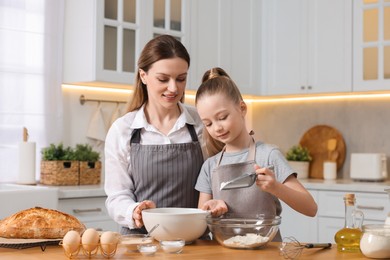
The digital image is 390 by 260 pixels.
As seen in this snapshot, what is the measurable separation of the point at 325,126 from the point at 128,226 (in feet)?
9.90

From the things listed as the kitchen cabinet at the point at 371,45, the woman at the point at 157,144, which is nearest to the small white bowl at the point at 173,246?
the woman at the point at 157,144

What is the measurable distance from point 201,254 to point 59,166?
7.61 ft

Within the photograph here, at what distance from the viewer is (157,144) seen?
8.43 ft

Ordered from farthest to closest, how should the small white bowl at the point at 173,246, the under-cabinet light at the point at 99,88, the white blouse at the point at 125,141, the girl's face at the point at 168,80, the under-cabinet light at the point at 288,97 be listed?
the under-cabinet light at the point at 288,97, the under-cabinet light at the point at 99,88, the white blouse at the point at 125,141, the girl's face at the point at 168,80, the small white bowl at the point at 173,246

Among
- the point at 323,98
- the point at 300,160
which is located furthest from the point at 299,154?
the point at 323,98

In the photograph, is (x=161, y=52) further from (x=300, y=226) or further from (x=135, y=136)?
(x=300, y=226)

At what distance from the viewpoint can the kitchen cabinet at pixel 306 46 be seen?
4.80 metres

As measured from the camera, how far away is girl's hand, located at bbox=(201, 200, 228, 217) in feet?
7.13

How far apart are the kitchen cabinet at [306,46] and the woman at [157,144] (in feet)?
7.98

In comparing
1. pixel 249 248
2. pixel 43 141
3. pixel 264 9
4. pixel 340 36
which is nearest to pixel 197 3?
pixel 264 9

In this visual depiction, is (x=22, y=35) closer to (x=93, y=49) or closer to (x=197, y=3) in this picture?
(x=93, y=49)

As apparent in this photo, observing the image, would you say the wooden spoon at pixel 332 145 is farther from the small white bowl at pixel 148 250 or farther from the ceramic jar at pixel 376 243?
the small white bowl at pixel 148 250

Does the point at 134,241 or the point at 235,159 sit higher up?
the point at 235,159

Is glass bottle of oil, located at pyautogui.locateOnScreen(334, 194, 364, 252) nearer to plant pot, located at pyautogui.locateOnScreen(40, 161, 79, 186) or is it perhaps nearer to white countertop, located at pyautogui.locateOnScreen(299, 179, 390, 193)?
white countertop, located at pyautogui.locateOnScreen(299, 179, 390, 193)
